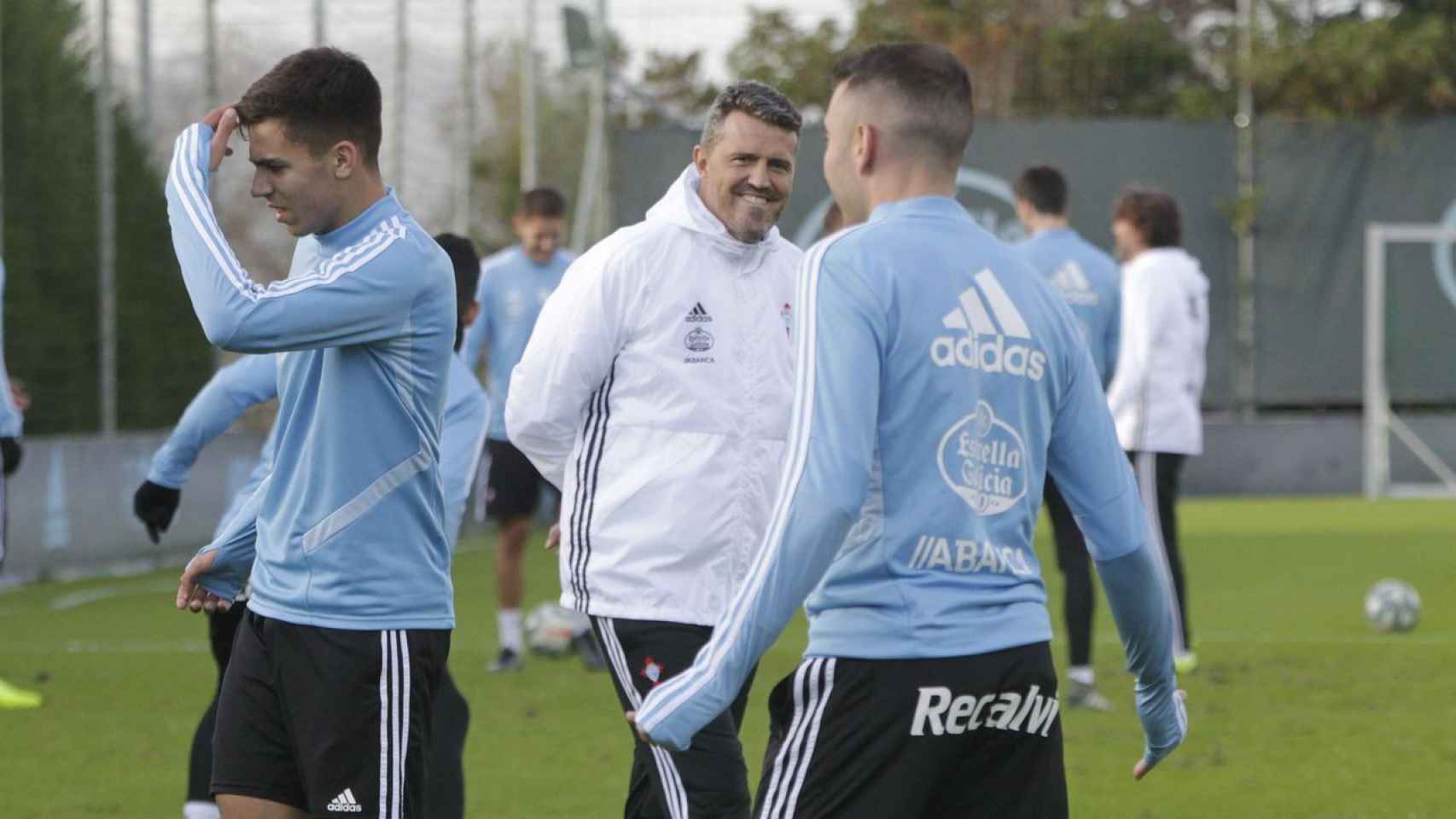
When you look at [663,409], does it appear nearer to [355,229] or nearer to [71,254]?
[355,229]

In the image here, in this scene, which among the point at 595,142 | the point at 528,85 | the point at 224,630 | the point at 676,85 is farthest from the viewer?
the point at 676,85

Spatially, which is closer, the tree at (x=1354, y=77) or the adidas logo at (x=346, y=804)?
the adidas logo at (x=346, y=804)

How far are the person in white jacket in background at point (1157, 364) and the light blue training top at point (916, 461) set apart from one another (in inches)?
266

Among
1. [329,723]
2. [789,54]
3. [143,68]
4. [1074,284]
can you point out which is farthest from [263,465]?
[789,54]

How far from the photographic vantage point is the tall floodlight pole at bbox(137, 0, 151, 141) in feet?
57.5

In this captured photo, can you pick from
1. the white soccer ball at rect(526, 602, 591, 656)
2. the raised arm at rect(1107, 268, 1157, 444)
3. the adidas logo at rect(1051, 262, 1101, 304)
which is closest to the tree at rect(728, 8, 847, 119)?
the white soccer ball at rect(526, 602, 591, 656)

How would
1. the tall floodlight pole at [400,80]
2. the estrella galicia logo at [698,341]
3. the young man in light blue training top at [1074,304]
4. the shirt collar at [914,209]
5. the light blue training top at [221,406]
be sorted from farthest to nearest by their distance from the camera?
1. the tall floodlight pole at [400,80]
2. the young man in light blue training top at [1074,304]
3. the light blue training top at [221,406]
4. the estrella galicia logo at [698,341]
5. the shirt collar at [914,209]

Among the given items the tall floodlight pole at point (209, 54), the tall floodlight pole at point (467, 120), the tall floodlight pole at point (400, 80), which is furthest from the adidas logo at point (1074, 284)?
the tall floodlight pole at point (467, 120)

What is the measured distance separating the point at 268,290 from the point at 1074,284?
6.27 meters

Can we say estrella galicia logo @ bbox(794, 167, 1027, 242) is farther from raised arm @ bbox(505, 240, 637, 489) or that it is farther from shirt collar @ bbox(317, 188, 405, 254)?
shirt collar @ bbox(317, 188, 405, 254)

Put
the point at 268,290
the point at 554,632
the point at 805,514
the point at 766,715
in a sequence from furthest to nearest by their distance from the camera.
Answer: the point at 554,632 < the point at 766,715 < the point at 268,290 < the point at 805,514

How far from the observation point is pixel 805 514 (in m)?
3.52

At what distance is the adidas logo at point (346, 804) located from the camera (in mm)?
4461

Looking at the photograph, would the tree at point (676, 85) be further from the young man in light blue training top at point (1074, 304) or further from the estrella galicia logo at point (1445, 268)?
the young man in light blue training top at point (1074, 304)
